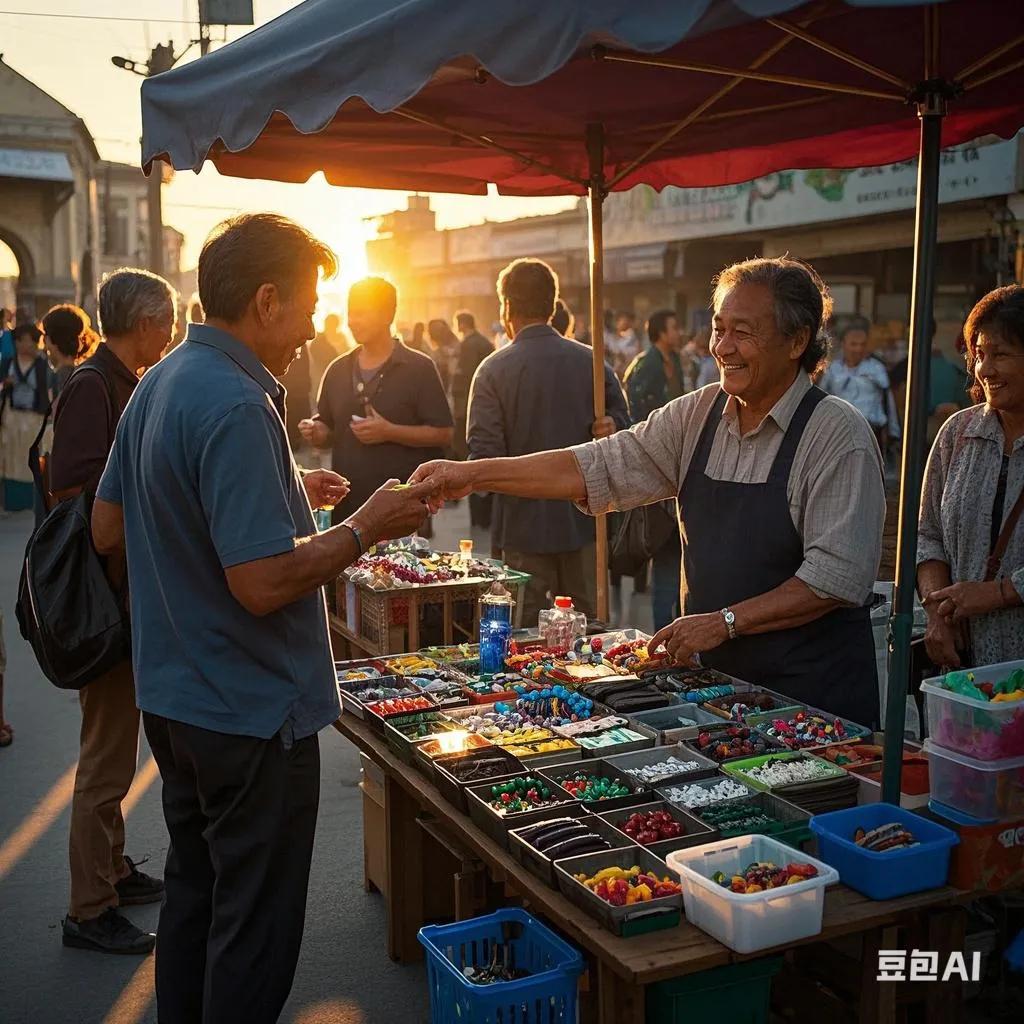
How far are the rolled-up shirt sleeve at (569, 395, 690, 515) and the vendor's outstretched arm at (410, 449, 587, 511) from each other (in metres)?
0.04

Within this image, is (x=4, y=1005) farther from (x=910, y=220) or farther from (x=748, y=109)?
(x=910, y=220)

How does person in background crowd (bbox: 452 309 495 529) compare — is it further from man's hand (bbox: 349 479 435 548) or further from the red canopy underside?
man's hand (bbox: 349 479 435 548)

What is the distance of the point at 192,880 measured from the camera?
267 cm

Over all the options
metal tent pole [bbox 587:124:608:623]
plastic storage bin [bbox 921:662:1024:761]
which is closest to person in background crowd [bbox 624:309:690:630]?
metal tent pole [bbox 587:124:608:623]

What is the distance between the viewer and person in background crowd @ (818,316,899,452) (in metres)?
11.4

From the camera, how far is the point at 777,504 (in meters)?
3.22

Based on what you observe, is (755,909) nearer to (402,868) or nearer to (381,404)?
(402,868)

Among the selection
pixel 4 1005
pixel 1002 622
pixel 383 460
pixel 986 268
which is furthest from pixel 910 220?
pixel 4 1005

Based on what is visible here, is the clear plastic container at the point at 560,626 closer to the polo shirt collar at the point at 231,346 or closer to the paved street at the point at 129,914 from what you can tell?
the paved street at the point at 129,914

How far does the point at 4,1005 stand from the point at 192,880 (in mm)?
1361

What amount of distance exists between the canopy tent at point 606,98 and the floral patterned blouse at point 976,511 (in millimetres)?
995

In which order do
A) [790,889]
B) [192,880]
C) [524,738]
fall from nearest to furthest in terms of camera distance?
1. [790,889]
2. [192,880]
3. [524,738]

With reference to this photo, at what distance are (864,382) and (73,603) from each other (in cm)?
960

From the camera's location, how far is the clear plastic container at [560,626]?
4090mm
